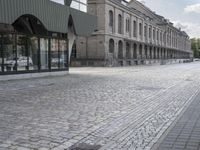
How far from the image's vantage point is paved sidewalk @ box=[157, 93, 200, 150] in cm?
699

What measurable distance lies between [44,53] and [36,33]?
1577 mm

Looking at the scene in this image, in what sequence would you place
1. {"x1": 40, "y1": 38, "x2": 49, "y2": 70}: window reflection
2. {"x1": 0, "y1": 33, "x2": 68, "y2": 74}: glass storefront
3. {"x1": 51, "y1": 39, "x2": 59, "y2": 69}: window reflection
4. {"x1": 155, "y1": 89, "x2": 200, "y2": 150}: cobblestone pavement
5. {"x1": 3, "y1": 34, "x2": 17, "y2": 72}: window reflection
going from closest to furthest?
{"x1": 155, "y1": 89, "x2": 200, "y2": 150}: cobblestone pavement < {"x1": 3, "y1": 34, "x2": 17, "y2": 72}: window reflection < {"x1": 0, "y1": 33, "x2": 68, "y2": 74}: glass storefront < {"x1": 40, "y1": 38, "x2": 49, "y2": 70}: window reflection < {"x1": 51, "y1": 39, "x2": 59, "y2": 69}: window reflection

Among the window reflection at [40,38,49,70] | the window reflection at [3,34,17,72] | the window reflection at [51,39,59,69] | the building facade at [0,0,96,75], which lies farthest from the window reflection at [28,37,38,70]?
the window reflection at [51,39,59,69]

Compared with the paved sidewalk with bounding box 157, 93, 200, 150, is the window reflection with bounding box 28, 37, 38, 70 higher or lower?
higher

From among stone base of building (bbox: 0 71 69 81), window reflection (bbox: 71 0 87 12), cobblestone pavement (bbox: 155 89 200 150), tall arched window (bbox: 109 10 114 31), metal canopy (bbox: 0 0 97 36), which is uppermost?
tall arched window (bbox: 109 10 114 31)

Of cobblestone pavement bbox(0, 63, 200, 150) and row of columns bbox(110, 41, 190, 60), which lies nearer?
cobblestone pavement bbox(0, 63, 200, 150)

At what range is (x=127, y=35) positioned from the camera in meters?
64.8

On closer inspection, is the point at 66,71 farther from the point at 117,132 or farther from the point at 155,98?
the point at 117,132

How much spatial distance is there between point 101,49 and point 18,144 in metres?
47.1

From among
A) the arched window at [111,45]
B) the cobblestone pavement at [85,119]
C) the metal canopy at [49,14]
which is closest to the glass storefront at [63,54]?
the metal canopy at [49,14]

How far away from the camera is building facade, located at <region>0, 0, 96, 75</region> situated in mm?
22156

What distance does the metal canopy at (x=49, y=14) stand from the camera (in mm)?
21000

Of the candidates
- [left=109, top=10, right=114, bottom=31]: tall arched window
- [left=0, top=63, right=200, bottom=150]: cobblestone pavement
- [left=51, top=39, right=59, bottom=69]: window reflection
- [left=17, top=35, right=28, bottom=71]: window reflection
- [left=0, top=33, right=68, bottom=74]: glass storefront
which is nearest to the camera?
[left=0, top=63, right=200, bottom=150]: cobblestone pavement

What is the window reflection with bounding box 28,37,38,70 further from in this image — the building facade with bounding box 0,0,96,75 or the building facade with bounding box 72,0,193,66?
the building facade with bounding box 72,0,193,66
